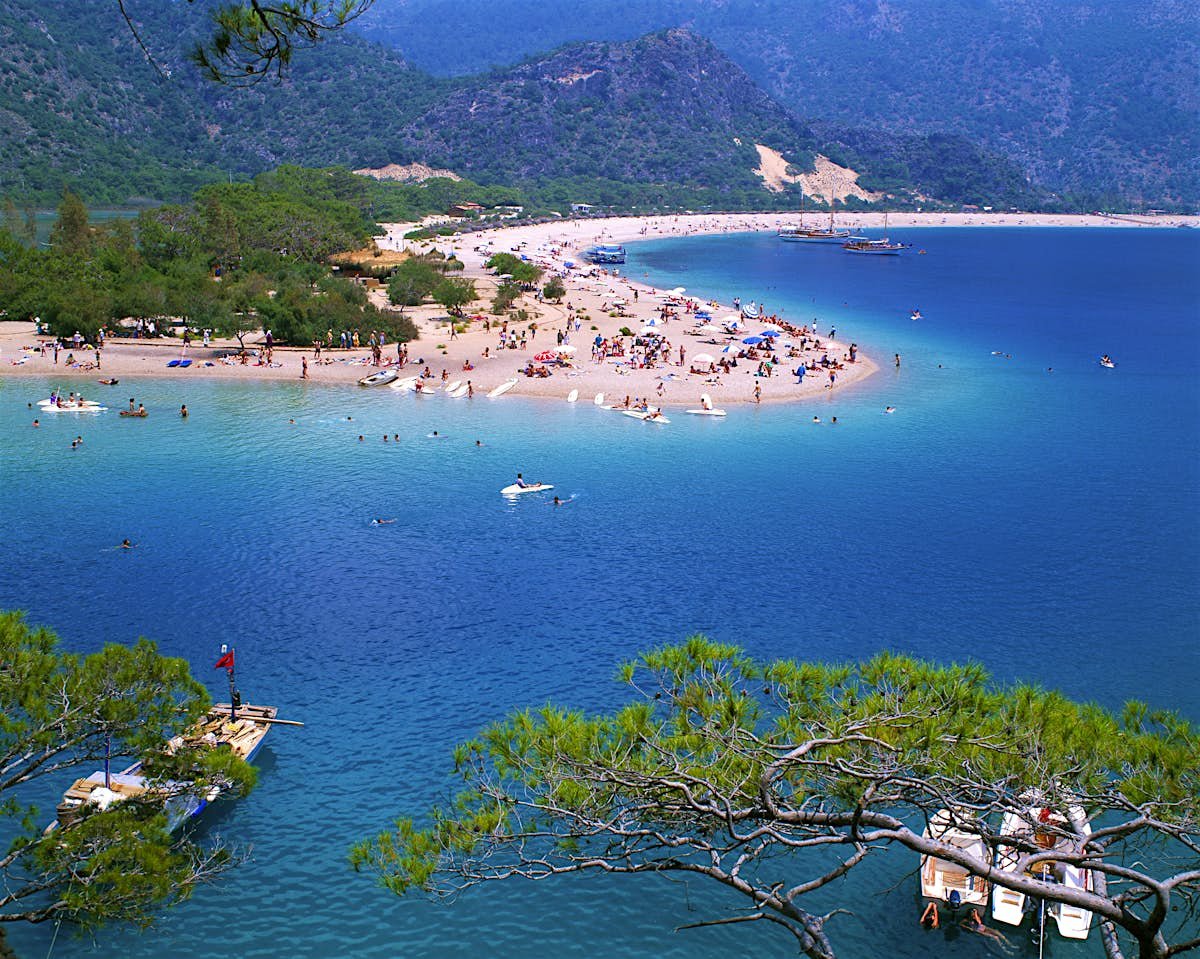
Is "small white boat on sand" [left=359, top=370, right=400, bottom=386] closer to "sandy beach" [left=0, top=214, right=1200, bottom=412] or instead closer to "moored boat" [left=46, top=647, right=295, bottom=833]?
"sandy beach" [left=0, top=214, right=1200, bottom=412]

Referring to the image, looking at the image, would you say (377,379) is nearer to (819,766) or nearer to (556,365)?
(556,365)

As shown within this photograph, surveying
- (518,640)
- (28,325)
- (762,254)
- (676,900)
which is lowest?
(676,900)

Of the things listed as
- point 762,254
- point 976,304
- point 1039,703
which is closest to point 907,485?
point 1039,703

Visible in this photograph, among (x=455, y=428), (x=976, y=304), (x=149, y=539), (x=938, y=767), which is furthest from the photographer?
(x=976, y=304)

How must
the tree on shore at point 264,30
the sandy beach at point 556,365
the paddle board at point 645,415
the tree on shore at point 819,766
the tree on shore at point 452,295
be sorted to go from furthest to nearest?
the tree on shore at point 452,295 < the sandy beach at point 556,365 < the paddle board at point 645,415 < the tree on shore at point 264,30 < the tree on shore at point 819,766

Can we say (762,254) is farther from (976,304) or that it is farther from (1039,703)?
(1039,703)

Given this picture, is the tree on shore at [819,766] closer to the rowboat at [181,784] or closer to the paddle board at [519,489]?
the rowboat at [181,784]

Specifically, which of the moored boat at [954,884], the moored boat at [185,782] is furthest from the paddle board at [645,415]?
the moored boat at [954,884]
